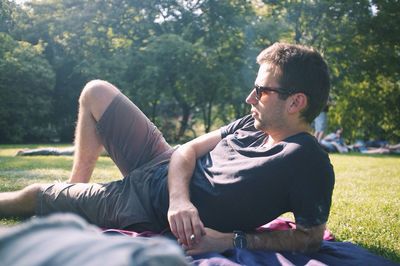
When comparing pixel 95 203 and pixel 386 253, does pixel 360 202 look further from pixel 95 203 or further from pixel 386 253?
pixel 95 203

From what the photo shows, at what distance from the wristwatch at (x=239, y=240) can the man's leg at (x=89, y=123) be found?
1.45 meters

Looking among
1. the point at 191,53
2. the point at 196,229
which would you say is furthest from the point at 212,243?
the point at 191,53

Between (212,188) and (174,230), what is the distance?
1.24 feet

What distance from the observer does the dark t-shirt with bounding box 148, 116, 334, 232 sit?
2.58m

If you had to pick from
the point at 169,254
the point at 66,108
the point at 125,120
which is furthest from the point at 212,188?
the point at 66,108

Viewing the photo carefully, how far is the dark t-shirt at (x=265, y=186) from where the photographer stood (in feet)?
8.45

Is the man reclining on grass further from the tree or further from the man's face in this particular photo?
the tree

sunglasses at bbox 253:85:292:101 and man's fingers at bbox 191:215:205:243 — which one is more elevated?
sunglasses at bbox 253:85:292:101

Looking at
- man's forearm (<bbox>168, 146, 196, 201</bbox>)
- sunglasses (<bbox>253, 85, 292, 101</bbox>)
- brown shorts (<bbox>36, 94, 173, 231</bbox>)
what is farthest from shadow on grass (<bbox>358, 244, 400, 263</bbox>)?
brown shorts (<bbox>36, 94, 173, 231</bbox>)

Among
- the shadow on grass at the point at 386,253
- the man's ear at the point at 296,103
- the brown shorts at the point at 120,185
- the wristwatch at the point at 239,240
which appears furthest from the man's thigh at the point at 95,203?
the shadow on grass at the point at 386,253

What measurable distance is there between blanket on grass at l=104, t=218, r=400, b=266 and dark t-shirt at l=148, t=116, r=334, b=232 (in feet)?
0.76

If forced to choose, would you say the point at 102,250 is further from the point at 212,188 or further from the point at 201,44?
the point at 201,44

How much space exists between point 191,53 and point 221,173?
73.2ft

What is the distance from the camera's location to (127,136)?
344cm
